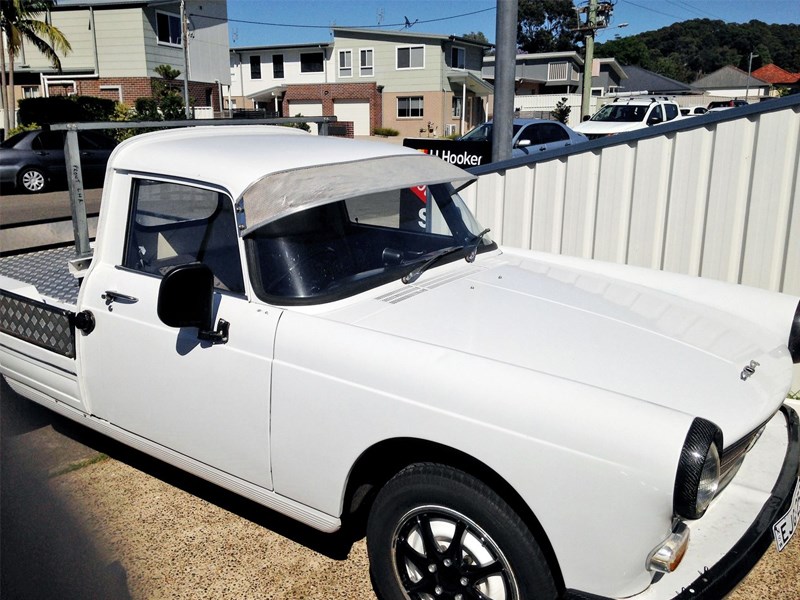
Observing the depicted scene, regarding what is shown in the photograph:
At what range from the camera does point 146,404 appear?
11.0ft

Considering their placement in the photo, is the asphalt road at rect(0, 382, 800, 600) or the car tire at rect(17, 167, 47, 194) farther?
the car tire at rect(17, 167, 47, 194)

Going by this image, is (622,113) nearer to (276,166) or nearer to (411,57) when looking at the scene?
(411,57)

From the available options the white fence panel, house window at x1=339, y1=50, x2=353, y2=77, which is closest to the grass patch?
the white fence panel

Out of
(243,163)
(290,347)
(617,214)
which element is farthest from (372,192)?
(617,214)

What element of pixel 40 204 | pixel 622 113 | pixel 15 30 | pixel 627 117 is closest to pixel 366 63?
pixel 15 30

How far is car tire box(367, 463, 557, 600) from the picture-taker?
7.73ft

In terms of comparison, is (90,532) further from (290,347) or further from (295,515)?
(290,347)

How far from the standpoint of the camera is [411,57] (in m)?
42.4

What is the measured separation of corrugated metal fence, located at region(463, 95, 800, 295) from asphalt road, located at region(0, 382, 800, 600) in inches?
94.2

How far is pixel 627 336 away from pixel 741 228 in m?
2.78

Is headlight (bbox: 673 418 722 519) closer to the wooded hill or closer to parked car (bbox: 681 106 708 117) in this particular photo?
parked car (bbox: 681 106 708 117)

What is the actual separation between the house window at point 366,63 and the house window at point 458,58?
4867 millimetres

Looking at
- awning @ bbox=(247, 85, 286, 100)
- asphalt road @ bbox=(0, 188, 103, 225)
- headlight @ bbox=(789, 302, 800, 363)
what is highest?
awning @ bbox=(247, 85, 286, 100)

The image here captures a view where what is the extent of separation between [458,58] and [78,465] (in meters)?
42.8
